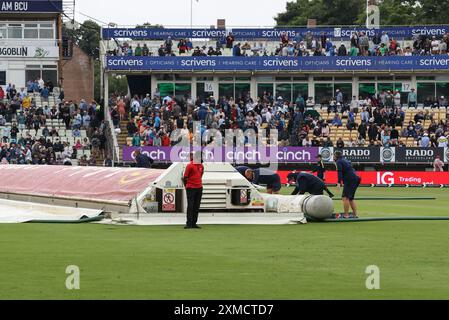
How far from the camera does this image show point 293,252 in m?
16.8

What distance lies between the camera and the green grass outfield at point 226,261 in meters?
12.2

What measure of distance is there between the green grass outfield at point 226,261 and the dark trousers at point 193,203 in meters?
0.36

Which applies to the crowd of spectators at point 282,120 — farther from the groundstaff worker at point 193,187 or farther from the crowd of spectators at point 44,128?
the groundstaff worker at point 193,187

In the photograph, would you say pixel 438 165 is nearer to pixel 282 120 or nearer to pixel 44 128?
pixel 282 120

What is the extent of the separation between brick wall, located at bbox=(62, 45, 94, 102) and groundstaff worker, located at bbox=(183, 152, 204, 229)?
247 ft

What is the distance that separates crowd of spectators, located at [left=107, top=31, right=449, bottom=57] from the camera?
2549 inches

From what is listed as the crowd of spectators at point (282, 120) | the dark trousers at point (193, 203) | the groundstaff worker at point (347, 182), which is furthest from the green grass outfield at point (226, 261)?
the crowd of spectators at point (282, 120)

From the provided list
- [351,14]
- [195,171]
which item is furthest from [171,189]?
[351,14]

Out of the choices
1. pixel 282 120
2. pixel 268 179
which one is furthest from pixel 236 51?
pixel 268 179

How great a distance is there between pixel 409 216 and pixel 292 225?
408 centimetres

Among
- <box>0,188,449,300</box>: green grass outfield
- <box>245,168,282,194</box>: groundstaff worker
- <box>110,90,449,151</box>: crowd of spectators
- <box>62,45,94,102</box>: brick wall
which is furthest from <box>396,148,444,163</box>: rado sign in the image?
<box>62,45,94,102</box>: brick wall

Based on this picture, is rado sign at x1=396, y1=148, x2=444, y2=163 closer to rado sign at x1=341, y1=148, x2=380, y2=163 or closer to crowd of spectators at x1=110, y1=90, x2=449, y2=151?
crowd of spectators at x1=110, y1=90, x2=449, y2=151
